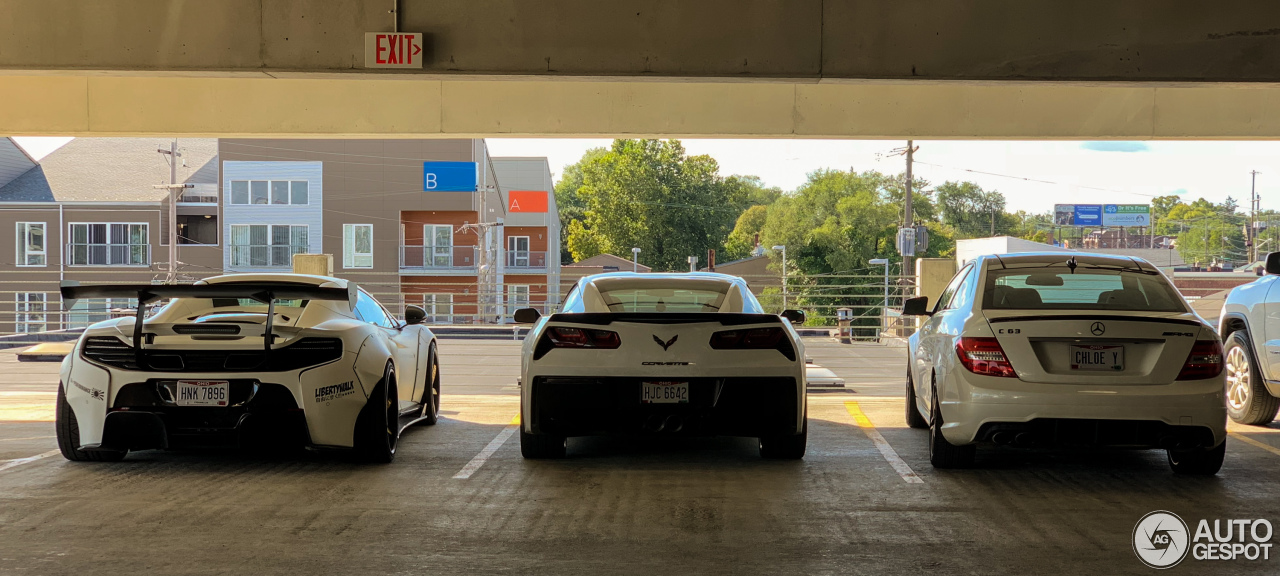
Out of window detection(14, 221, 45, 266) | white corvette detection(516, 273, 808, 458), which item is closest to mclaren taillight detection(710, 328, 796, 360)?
white corvette detection(516, 273, 808, 458)

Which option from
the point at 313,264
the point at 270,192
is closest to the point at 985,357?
the point at 313,264

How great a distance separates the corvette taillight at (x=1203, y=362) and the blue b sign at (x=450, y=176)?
121 ft

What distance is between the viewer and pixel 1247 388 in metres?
10.3

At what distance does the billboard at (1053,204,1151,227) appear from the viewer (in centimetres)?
8844

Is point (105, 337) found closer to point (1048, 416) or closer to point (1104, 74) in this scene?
point (1048, 416)

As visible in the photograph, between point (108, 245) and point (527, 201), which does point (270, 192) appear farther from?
point (527, 201)

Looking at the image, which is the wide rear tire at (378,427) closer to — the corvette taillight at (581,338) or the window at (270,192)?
the corvette taillight at (581,338)

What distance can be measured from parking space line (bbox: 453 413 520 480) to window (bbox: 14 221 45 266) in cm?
3646

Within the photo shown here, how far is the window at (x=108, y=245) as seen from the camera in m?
41.2

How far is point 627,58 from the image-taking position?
29.2 feet

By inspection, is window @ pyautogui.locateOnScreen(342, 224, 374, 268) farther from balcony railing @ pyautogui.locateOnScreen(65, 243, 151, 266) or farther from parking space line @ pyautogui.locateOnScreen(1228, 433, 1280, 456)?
parking space line @ pyautogui.locateOnScreen(1228, 433, 1280, 456)

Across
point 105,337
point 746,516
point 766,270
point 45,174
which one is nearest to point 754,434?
point 746,516

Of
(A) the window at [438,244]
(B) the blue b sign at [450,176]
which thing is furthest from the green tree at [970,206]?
(B) the blue b sign at [450,176]

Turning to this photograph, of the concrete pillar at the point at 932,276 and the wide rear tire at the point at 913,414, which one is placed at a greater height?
the concrete pillar at the point at 932,276
